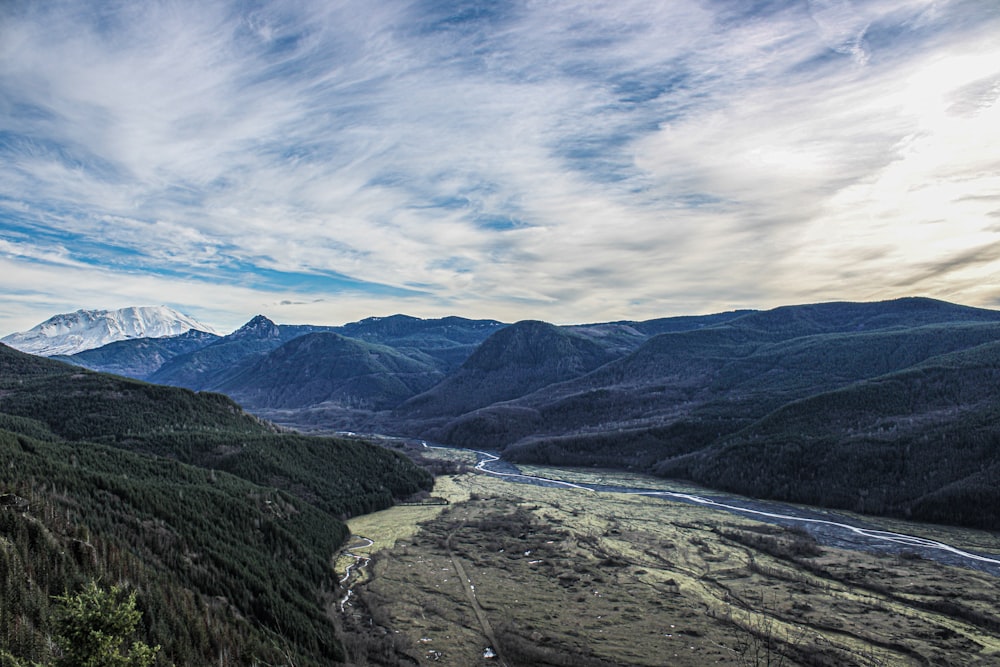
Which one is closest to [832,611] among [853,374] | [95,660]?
[95,660]

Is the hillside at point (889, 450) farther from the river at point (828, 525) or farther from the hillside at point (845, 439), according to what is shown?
the river at point (828, 525)

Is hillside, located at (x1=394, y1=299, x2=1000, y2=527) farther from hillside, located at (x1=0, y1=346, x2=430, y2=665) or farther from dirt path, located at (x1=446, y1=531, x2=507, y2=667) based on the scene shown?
hillside, located at (x1=0, y1=346, x2=430, y2=665)

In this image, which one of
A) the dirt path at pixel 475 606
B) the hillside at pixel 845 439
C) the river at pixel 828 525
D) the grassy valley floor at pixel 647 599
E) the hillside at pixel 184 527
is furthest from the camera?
the hillside at pixel 845 439

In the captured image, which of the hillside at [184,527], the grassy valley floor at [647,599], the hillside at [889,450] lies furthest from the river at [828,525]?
the hillside at [184,527]

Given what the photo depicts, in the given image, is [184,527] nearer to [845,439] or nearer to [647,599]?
[647,599]

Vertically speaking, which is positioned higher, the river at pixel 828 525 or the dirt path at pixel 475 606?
the river at pixel 828 525

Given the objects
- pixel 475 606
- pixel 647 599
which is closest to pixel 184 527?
pixel 475 606
